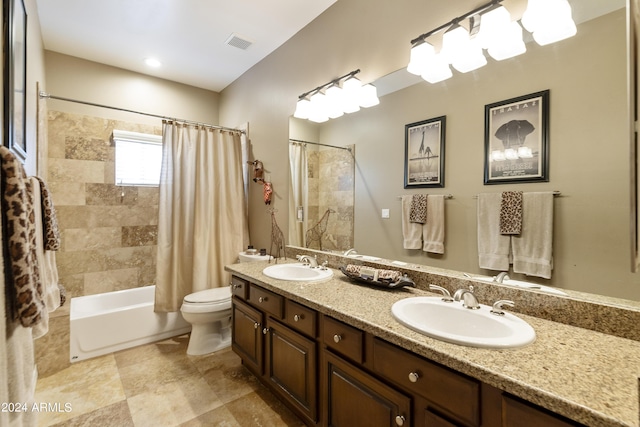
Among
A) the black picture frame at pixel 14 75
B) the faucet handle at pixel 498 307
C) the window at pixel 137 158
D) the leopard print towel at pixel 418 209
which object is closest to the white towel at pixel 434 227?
the leopard print towel at pixel 418 209

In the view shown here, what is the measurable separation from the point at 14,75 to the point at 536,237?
2.37 m

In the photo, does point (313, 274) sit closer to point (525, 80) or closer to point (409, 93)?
point (409, 93)

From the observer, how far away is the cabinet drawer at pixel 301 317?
139cm

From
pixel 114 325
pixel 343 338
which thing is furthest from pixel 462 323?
pixel 114 325

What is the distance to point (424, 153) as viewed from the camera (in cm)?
155

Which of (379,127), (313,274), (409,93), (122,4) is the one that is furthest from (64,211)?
(409,93)

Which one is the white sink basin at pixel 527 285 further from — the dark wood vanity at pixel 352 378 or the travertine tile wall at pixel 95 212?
the travertine tile wall at pixel 95 212

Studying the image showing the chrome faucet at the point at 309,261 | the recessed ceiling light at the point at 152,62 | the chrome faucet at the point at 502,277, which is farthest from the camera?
the recessed ceiling light at the point at 152,62

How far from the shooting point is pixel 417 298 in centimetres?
130

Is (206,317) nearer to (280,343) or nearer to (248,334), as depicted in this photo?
(248,334)

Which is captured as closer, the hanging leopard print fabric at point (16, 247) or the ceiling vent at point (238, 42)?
the hanging leopard print fabric at point (16, 247)

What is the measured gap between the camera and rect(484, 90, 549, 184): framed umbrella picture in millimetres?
1151

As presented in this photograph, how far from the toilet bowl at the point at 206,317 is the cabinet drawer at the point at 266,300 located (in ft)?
2.31

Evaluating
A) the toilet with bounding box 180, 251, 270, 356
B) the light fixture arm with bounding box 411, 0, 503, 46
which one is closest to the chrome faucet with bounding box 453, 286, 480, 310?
the light fixture arm with bounding box 411, 0, 503, 46
